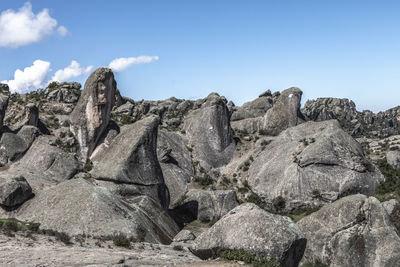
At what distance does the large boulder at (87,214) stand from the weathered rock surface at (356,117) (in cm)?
10060

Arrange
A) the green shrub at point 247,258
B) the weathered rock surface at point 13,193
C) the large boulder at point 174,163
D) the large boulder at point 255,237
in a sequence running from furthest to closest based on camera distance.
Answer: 1. the large boulder at point 174,163
2. the weathered rock surface at point 13,193
3. the large boulder at point 255,237
4. the green shrub at point 247,258

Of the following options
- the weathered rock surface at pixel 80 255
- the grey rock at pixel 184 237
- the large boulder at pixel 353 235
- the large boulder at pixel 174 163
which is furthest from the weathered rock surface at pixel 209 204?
the weathered rock surface at pixel 80 255

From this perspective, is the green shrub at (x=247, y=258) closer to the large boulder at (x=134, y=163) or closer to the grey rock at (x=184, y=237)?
the grey rock at (x=184, y=237)

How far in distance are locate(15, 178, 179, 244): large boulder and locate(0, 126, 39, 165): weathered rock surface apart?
16.3m

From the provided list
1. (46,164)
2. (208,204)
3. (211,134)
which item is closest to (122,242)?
(46,164)

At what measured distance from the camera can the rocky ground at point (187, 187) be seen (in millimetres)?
24703

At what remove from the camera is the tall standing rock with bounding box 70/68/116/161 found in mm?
58125

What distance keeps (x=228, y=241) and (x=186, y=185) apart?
129 ft

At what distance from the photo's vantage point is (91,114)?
58.5m

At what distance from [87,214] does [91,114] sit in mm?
29145

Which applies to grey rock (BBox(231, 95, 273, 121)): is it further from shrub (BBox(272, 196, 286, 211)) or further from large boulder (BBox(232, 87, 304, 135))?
shrub (BBox(272, 196, 286, 211))

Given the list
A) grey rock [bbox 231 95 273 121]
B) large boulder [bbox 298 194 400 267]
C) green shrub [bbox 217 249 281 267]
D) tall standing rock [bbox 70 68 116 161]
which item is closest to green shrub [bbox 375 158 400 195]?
large boulder [bbox 298 194 400 267]

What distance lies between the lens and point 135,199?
46.0 meters

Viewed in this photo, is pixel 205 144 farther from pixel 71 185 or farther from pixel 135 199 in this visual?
pixel 71 185
